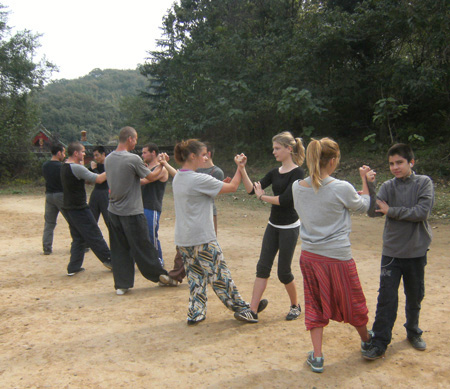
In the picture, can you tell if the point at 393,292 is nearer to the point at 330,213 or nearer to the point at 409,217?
the point at 409,217

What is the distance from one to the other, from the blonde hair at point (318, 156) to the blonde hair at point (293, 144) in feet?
2.80

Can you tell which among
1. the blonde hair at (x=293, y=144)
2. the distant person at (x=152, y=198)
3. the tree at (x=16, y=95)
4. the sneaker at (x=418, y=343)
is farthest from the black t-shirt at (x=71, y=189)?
the tree at (x=16, y=95)

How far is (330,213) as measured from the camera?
3.22m

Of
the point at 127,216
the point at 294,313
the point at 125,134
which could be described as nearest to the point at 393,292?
the point at 294,313

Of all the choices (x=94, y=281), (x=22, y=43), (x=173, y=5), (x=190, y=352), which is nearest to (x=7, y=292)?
(x=94, y=281)

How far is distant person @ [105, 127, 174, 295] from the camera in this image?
523 centimetres

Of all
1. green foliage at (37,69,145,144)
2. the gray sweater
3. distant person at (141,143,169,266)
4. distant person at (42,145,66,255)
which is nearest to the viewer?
the gray sweater

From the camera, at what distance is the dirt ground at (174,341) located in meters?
3.23

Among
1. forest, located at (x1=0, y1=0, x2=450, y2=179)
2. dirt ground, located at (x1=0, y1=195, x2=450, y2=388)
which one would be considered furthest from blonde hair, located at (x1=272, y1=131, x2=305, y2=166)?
forest, located at (x1=0, y1=0, x2=450, y2=179)

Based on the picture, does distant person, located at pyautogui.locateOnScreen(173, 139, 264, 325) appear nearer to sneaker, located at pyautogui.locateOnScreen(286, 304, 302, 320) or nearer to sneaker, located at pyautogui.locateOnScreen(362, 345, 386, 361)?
sneaker, located at pyautogui.locateOnScreen(286, 304, 302, 320)

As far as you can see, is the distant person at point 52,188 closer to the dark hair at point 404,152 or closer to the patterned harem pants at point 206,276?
the patterned harem pants at point 206,276

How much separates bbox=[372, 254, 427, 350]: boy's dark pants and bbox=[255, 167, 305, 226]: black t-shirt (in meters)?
0.96

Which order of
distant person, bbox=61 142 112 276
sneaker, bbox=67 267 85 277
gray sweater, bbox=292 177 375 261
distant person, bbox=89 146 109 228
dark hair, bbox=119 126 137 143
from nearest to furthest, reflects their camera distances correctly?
gray sweater, bbox=292 177 375 261
dark hair, bbox=119 126 137 143
distant person, bbox=61 142 112 276
sneaker, bbox=67 267 85 277
distant person, bbox=89 146 109 228

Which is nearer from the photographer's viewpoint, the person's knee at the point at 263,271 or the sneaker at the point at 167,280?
the person's knee at the point at 263,271
